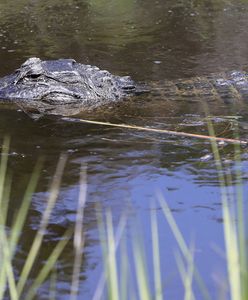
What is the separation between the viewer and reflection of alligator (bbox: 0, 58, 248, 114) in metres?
7.53

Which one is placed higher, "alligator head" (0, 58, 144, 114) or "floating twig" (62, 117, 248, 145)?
"alligator head" (0, 58, 144, 114)

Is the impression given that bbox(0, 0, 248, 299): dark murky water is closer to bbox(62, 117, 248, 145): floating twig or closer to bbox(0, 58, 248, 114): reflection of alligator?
bbox(62, 117, 248, 145): floating twig

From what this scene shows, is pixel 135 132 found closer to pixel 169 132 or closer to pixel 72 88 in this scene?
pixel 169 132

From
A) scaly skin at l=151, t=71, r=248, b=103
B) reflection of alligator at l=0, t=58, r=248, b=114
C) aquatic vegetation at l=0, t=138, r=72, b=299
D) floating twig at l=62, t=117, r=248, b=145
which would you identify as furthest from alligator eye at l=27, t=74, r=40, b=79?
aquatic vegetation at l=0, t=138, r=72, b=299

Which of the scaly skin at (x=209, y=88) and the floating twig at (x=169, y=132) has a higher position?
the scaly skin at (x=209, y=88)

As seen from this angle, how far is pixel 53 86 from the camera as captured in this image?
299 inches

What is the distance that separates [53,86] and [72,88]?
0.76ft

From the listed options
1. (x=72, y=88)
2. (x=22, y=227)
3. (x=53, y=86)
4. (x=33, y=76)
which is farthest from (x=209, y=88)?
(x=22, y=227)

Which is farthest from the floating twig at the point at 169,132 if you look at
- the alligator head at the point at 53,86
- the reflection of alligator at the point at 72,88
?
the alligator head at the point at 53,86

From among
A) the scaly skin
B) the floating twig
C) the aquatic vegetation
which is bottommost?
the aquatic vegetation

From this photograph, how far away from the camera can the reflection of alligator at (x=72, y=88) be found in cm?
753

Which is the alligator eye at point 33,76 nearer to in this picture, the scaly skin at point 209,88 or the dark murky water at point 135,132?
the dark murky water at point 135,132

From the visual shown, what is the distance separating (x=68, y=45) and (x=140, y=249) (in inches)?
356

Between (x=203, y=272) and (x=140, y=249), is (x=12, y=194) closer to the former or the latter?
(x=203, y=272)
